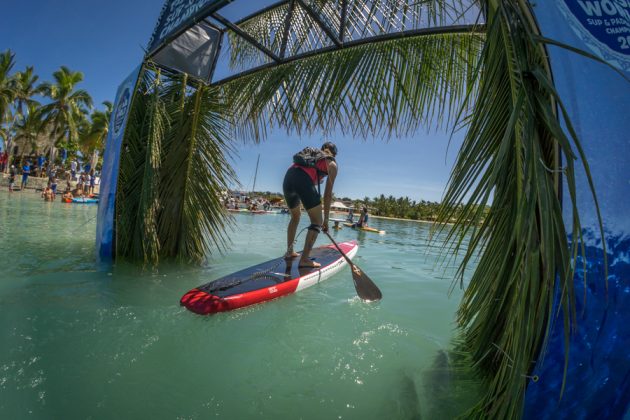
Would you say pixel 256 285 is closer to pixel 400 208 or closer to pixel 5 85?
pixel 5 85

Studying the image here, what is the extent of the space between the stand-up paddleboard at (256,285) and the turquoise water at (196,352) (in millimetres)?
125

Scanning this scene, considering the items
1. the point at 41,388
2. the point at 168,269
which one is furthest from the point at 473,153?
the point at 168,269

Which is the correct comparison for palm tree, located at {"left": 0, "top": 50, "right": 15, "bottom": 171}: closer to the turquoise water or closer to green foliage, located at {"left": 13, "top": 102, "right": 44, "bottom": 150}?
green foliage, located at {"left": 13, "top": 102, "right": 44, "bottom": 150}

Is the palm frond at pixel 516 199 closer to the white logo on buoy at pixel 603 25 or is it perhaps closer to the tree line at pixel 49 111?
the white logo on buoy at pixel 603 25

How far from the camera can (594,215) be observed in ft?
4.52

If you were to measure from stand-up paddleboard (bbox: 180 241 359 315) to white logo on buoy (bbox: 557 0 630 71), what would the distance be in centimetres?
355

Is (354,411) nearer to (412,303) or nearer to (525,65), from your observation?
(525,65)

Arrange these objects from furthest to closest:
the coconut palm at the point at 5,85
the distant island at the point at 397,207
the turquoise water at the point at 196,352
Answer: the distant island at the point at 397,207
the coconut palm at the point at 5,85
the turquoise water at the point at 196,352

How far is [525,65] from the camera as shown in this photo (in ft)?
4.44

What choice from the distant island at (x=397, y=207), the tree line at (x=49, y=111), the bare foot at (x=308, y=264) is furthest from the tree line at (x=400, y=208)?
the bare foot at (x=308, y=264)

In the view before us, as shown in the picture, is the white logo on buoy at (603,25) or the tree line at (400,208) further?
the tree line at (400,208)

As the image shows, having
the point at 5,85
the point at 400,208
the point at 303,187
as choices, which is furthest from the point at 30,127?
the point at 400,208

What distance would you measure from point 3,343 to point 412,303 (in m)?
4.45

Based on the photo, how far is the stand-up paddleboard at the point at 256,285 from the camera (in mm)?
3387
